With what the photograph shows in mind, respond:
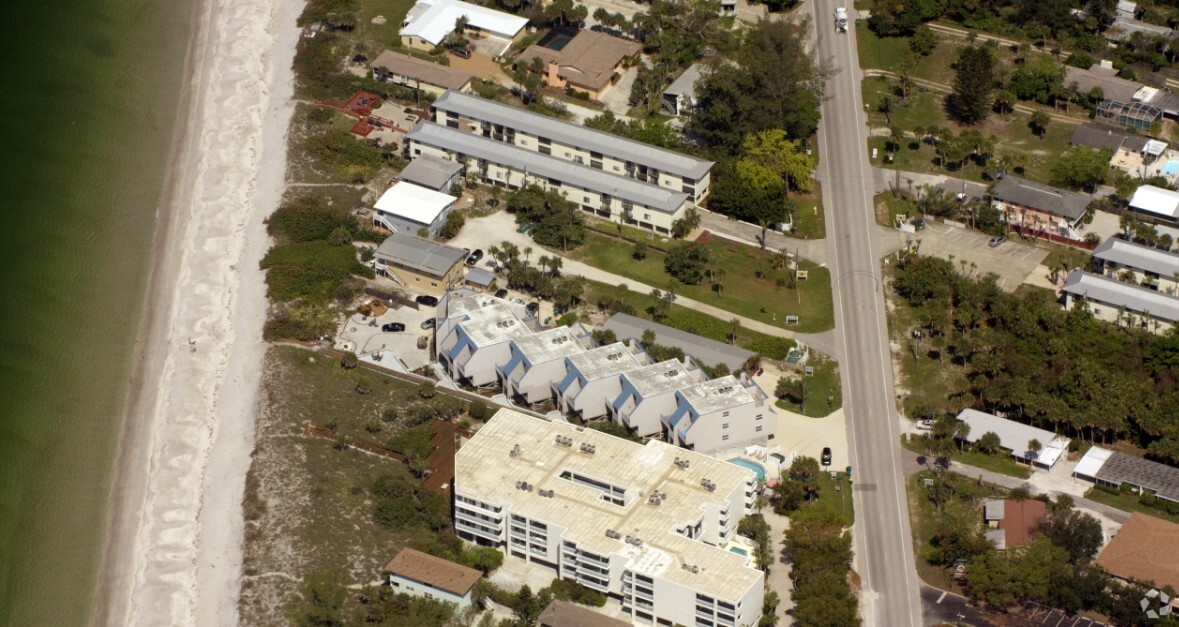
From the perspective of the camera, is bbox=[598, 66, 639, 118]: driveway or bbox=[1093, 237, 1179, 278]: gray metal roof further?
bbox=[598, 66, 639, 118]: driveway

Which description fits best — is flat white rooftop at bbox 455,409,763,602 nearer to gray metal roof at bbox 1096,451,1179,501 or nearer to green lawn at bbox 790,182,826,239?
gray metal roof at bbox 1096,451,1179,501

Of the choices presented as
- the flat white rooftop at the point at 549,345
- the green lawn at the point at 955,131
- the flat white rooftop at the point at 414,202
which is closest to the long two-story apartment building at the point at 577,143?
the flat white rooftop at the point at 414,202

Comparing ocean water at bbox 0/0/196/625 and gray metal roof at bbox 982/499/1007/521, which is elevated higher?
ocean water at bbox 0/0/196/625

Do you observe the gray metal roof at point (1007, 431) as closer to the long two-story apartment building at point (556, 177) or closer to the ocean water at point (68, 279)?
the long two-story apartment building at point (556, 177)

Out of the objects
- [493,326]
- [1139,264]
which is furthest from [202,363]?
[1139,264]

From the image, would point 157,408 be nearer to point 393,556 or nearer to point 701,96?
point 393,556

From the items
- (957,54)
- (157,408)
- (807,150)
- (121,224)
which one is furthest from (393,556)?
(957,54)

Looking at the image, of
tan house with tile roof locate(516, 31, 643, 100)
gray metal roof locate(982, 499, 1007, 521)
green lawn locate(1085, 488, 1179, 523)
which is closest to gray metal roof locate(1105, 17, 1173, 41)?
tan house with tile roof locate(516, 31, 643, 100)
